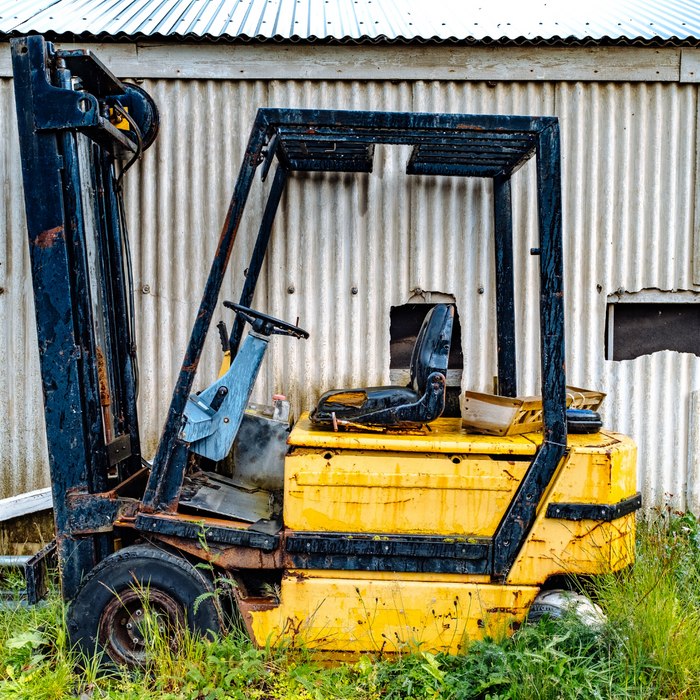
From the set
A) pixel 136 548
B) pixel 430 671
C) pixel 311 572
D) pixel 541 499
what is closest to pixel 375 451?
pixel 311 572

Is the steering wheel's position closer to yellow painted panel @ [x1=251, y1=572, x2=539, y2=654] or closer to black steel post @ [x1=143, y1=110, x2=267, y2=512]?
black steel post @ [x1=143, y1=110, x2=267, y2=512]

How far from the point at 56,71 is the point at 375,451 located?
254 cm

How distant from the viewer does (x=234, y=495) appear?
120 inches

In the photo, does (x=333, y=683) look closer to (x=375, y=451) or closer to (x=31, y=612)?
(x=375, y=451)

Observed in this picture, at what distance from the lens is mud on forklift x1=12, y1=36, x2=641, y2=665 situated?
2607 millimetres

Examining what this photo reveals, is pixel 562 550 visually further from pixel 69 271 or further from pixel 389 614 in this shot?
pixel 69 271

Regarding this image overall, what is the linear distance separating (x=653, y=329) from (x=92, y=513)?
14.1 feet

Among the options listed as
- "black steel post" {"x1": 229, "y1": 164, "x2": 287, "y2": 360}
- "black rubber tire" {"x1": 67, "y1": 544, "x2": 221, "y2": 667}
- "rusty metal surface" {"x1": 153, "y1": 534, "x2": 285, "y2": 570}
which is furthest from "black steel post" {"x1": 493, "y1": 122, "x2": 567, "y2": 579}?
"black steel post" {"x1": 229, "y1": 164, "x2": 287, "y2": 360}

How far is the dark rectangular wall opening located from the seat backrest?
213 cm

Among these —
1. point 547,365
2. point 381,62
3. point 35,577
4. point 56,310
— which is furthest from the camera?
point 381,62

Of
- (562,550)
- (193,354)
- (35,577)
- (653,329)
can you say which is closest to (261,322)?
(193,354)

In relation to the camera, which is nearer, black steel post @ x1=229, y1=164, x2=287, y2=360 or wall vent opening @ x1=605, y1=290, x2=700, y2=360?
black steel post @ x1=229, y1=164, x2=287, y2=360

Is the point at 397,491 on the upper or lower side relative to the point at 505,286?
lower

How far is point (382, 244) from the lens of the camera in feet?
13.8
